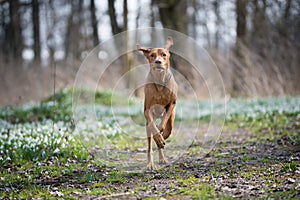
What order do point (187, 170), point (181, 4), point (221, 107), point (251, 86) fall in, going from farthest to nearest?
point (181, 4) < point (251, 86) < point (221, 107) < point (187, 170)

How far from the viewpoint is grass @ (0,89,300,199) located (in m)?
4.42

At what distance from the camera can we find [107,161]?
6.20 m

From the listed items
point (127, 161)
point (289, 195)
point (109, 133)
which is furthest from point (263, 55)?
point (289, 195)

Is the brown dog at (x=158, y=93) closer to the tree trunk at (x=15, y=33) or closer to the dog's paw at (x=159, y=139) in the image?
the dog's paw at (x=159, y=139)

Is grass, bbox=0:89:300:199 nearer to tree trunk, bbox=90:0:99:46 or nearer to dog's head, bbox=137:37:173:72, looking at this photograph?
dog's head, bbox=137:37:173:72

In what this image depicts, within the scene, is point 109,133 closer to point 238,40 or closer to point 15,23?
point 238,40

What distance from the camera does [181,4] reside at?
2291 centimetres

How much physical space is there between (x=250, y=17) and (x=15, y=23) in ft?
51.2

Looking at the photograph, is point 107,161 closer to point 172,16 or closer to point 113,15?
point 113,15

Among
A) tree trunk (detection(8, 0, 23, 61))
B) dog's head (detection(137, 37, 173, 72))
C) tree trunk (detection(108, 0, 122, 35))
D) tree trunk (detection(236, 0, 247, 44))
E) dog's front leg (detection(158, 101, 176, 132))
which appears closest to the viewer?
dog's head (detection(137, 37, 173, 72))

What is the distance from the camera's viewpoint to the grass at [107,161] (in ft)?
14.5

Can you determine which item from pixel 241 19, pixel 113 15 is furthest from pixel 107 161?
pixel 241 19

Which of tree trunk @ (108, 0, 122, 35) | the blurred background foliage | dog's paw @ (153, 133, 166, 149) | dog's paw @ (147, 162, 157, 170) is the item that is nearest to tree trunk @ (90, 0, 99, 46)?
the blurred background foliage

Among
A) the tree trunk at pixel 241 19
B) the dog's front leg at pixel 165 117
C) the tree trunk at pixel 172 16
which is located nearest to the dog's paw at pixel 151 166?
the dog's front leg at pixel 165 117
